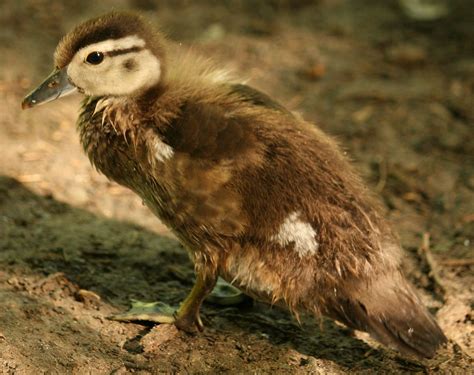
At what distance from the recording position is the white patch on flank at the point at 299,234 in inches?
120

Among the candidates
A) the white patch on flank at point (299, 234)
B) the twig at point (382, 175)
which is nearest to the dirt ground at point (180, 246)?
the twig at point (382, 175)

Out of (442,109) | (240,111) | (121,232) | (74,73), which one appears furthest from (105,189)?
(442,109)

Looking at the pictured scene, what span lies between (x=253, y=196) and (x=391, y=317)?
2.34 ft

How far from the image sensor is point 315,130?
337cm

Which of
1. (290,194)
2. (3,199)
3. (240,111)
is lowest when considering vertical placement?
(3,199)

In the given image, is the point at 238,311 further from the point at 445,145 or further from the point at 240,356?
the point at 445,145

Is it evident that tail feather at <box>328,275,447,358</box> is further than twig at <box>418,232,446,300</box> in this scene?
No

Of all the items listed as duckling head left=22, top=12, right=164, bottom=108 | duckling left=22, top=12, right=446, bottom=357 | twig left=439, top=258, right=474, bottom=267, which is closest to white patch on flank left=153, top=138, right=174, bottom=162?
duckling left=22, top=12, right=446, bottom=357

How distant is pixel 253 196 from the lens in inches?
121

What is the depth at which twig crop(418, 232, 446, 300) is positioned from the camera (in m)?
3.78

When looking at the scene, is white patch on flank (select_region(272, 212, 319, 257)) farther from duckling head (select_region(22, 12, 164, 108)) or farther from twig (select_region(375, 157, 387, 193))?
twig (select_region(375, 157, 387, 193))

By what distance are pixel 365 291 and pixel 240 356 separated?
59 centimetres

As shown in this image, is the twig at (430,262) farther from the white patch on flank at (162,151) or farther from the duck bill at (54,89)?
the duck bill at (54,89)

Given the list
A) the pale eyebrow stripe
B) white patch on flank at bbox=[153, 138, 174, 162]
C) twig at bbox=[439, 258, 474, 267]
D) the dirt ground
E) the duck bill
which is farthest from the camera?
twig at bbox=[439, 258, 474, 267]
